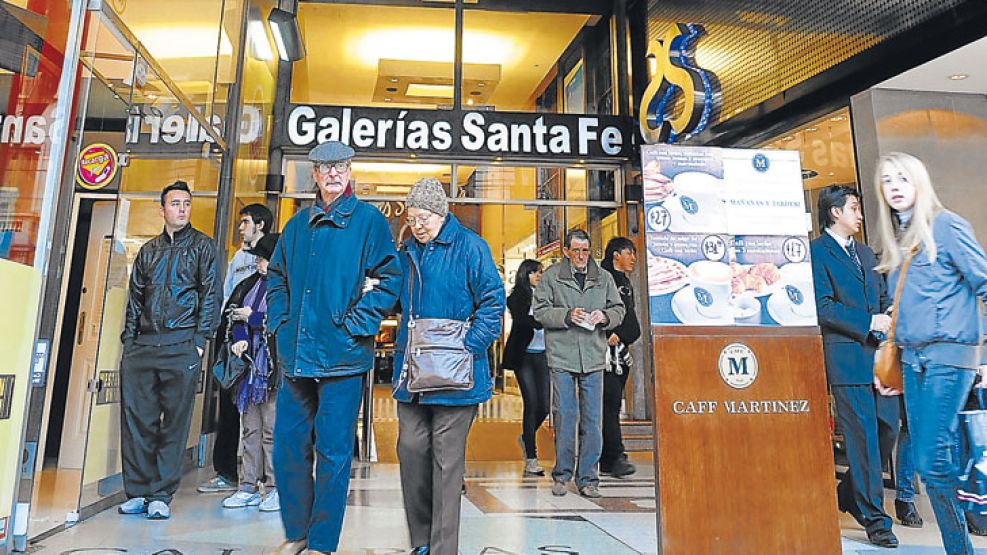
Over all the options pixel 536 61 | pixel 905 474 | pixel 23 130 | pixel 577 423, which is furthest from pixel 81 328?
pixel 536 61

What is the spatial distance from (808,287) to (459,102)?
4.76m

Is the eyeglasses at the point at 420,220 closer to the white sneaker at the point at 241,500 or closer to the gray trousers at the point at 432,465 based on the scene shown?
the gray trousers at the point at 432,465

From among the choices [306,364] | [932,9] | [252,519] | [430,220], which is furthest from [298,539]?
[932,9]

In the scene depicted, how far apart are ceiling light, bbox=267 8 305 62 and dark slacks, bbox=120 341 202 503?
2.81m

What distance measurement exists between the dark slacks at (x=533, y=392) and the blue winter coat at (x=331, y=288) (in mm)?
2509

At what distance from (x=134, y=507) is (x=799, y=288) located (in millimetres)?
3220

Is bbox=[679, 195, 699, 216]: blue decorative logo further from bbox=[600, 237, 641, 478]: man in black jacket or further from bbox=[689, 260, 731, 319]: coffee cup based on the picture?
bbox=[600, 237, 641, 478]: man in black jacket

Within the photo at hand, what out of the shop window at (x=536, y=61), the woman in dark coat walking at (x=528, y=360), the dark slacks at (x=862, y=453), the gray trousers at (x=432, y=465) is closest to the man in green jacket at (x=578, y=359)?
the woman in dark coat walking at (x=528, y=360)

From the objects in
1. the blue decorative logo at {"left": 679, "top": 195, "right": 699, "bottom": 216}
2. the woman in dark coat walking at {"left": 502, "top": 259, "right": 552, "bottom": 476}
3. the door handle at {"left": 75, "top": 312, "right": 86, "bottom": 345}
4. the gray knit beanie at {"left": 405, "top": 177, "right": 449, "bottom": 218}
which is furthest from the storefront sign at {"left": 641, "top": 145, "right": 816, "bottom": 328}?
the door handle at {"left": 75, "top": 312, "right": 86, "bottom": 345}

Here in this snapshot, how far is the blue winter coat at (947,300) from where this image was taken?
2053mm

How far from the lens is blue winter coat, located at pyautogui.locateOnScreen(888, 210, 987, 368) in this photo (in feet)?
6.73

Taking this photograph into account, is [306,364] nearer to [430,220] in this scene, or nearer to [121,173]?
[430,220]

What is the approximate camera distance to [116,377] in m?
3.35

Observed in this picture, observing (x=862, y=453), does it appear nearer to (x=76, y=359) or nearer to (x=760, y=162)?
(x=760, y=162)
